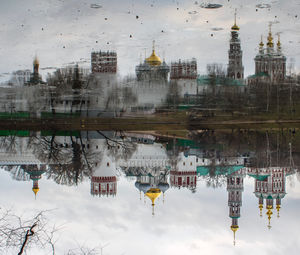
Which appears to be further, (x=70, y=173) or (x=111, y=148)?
(x=111, y=148)

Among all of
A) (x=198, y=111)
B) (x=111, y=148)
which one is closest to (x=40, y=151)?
(x=111, y=148)

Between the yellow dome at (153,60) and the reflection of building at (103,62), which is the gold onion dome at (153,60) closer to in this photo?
the yellow dome at (153,60)

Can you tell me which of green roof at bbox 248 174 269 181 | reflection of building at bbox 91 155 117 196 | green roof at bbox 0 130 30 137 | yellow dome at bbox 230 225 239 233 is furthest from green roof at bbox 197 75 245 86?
yellow dome at bbox 230 225 239 233

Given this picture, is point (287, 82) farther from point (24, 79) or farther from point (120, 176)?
point (120, 176)

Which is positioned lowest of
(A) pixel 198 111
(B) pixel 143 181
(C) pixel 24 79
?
(B) pixel 143 181

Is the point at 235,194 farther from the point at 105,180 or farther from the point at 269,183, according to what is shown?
the point at 105,180

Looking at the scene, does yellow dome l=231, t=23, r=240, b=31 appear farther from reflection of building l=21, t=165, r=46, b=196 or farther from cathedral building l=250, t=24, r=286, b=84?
reflection of building l=21, t=165, r=46, b=196
